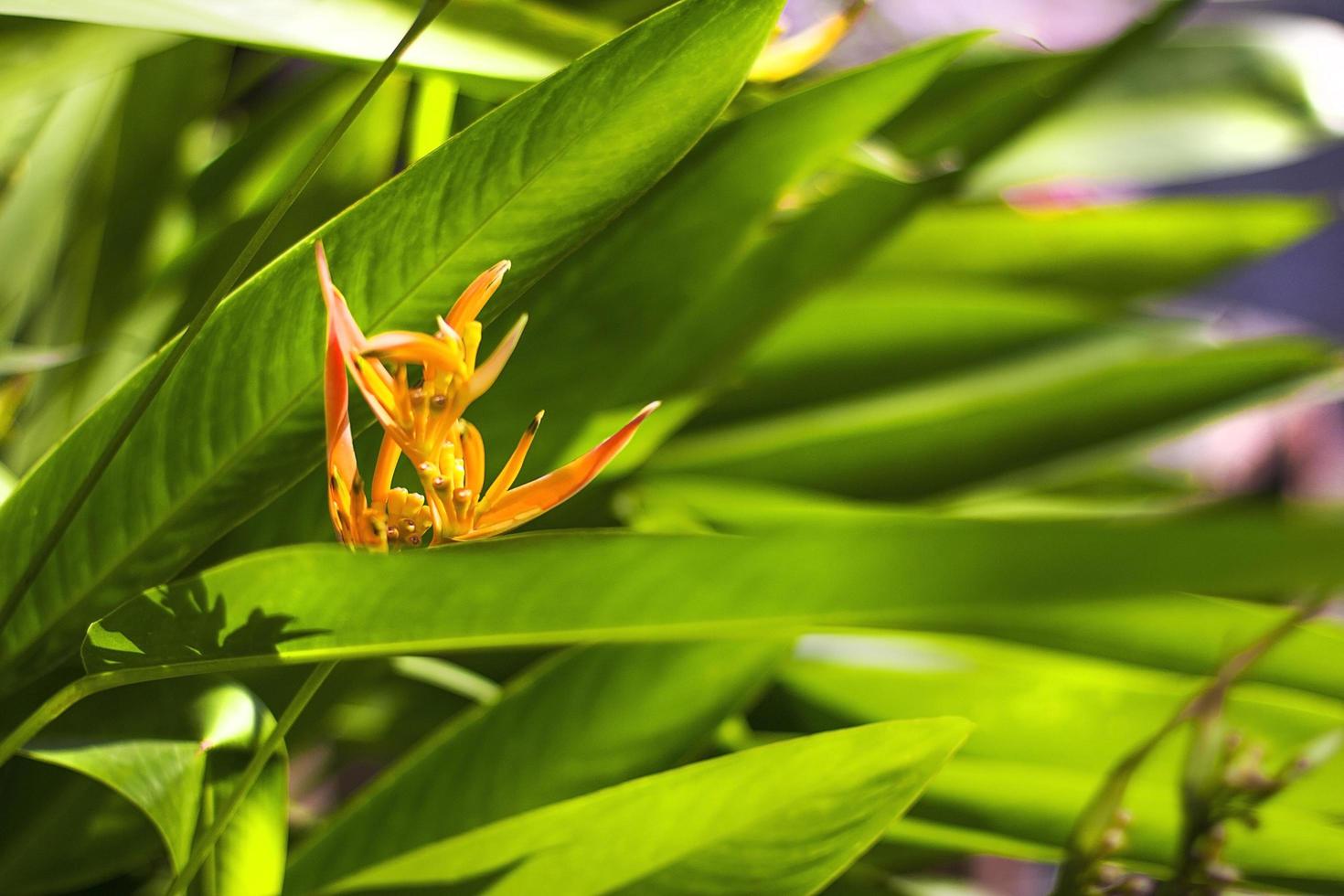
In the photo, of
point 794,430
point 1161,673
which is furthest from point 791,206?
point 1161,673

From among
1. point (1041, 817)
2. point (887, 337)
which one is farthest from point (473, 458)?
point (887, 337)

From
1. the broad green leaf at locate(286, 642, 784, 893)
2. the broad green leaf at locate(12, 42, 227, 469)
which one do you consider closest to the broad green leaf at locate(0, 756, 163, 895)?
the broad green leaf at locate(286, 642, 784, 893)

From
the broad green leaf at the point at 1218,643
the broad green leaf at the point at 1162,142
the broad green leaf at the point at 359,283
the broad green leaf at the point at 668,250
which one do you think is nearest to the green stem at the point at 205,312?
the broad green leaf at the point at 359,283

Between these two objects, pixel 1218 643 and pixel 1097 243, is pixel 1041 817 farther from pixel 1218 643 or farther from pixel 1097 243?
pixel 1097 243

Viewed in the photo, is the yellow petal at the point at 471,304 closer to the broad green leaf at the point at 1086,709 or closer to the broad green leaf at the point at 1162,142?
the broad green leaf at the point at 1086,709

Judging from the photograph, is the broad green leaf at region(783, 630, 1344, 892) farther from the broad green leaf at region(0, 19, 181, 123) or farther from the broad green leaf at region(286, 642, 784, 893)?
the broad green leaf at region(0, 19, 181, 123)
